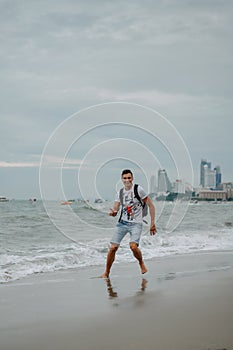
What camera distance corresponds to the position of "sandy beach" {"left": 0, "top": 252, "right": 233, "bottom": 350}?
3920 mm

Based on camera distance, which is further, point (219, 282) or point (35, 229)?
point (35, 229)

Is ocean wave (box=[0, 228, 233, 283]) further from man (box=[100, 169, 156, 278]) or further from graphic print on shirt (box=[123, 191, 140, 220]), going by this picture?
graphic print on shirt (box=[123, 191, 140, 220])

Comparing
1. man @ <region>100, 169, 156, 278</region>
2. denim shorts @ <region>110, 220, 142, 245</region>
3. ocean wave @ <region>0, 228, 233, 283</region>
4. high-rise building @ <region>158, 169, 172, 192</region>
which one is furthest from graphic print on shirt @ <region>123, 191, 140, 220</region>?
high-rise building @ <region>158, 169, 172, 192</region>

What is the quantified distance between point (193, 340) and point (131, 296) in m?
2.07

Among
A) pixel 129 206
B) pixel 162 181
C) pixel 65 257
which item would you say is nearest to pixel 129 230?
pixel 129 206

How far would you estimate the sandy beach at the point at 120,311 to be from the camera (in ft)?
12.9

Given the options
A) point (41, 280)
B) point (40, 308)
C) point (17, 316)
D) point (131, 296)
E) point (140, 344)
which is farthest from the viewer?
point (41, 280)

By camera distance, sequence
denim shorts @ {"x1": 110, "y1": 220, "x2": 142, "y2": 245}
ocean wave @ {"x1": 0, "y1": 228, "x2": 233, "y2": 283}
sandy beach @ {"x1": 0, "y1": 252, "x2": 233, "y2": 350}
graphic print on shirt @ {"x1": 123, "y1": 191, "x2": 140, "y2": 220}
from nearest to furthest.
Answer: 1. sandy beach @ {"x1": 0, "y1": 252, "x2": 233, "y2": 350}
2. graphic print on shirt @ {"x1": 123, "y1": 191, "x2": 140, "y2": 220}
3. denim shorts @ {"x1": 110, "y1": 220, "x2": 142, "y2": 245}
4. ocean wave @ {"x1": 0, "y1": 228, "x2": 233, "y2": 283}

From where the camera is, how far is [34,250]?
12352mm

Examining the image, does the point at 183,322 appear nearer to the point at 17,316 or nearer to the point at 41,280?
the point at 17,316

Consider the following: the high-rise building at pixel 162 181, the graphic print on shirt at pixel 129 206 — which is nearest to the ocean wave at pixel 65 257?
the high-rise building at pixel 162 181

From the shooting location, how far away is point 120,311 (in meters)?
4.99

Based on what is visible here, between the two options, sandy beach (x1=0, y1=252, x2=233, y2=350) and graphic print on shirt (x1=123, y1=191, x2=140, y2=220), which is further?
graphic print on shirt (x1=123, y1=191, x2=140, y2=220)

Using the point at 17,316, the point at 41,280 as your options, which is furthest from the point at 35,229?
the point at 17,316
